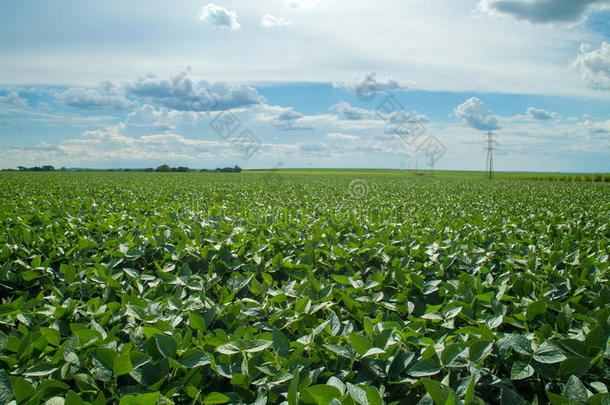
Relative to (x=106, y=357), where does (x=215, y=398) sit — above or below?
below

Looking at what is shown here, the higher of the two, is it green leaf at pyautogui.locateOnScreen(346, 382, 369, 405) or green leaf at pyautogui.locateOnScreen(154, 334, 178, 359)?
green leaf at pyautogui.locateOnScreen(154, 334, 178, 359)

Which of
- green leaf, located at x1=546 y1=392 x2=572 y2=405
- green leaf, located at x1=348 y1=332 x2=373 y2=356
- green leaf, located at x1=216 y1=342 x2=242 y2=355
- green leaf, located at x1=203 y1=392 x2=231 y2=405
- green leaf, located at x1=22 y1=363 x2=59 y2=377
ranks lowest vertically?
green leaf, located at x1=203 y1=392 x2=231 y2=405

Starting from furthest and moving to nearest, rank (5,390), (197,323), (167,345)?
(197,323)
(167,345)
(5,390)

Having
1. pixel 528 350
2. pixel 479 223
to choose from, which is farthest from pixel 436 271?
pixel 479 223

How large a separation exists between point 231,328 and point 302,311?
463 mm

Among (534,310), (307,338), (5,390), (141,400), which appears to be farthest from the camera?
(534,310)

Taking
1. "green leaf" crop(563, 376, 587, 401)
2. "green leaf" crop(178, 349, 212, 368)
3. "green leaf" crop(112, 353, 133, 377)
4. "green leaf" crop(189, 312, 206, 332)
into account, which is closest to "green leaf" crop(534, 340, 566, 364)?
"green leaf" crop(563, 376, 587, 401)

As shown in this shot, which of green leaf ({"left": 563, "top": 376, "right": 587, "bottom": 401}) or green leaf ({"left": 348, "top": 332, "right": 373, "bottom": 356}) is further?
green leaf ({"left": 348, "top": 332, "right": 373, "bottom": 356})

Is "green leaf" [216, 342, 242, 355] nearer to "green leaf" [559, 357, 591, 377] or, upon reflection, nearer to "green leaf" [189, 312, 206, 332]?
"green leaf" [189, 312, 206, 332]

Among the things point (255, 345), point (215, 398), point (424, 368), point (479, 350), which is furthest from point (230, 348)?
point (479, 350)

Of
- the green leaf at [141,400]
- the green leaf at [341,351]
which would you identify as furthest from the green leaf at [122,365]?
the green leaf at [341,351]

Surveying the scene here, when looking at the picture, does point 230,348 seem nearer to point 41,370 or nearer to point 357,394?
point 357,394

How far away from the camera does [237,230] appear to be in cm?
419

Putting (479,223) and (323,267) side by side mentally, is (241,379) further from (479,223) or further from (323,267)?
(479,223)
